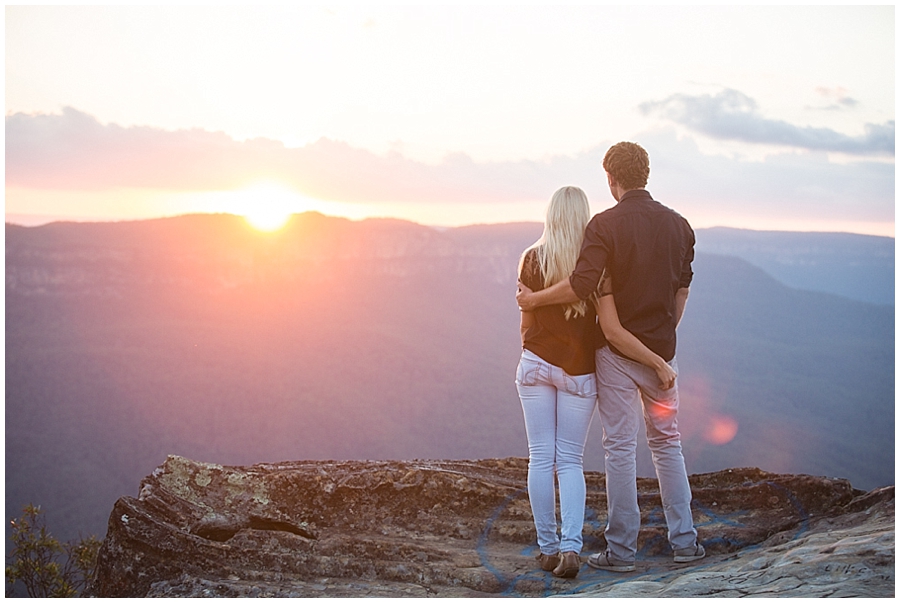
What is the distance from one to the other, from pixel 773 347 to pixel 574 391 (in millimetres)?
82436

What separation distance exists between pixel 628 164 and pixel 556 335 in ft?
2.79

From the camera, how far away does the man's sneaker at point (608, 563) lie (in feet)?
10.9

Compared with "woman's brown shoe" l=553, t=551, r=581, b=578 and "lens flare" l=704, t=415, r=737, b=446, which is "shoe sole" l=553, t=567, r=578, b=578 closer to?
"woman's brown shoe" l=553, t=551, r=581, b=578

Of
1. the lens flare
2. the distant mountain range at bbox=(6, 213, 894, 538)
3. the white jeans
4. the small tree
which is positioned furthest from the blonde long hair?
the lens flare

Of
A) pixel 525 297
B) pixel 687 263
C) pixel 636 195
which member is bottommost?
pixel 525 297

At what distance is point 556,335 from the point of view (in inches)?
130

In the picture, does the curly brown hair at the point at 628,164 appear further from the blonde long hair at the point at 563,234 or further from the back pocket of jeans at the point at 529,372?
the back pocket of jeans at the point at 529,372

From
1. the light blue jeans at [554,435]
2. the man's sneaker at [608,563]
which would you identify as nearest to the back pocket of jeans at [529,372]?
the light blue jeans at [554,435]

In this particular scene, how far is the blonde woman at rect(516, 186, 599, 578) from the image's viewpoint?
326 cm

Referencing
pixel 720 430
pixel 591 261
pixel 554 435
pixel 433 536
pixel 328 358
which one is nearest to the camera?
pixel 591 261

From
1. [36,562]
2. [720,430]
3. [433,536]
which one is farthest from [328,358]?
[433,536]

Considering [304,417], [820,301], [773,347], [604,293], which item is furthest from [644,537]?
[820,301]

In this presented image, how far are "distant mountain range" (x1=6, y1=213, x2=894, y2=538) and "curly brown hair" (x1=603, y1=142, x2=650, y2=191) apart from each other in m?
48.2

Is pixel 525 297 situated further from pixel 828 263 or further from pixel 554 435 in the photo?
pixel 828 263
